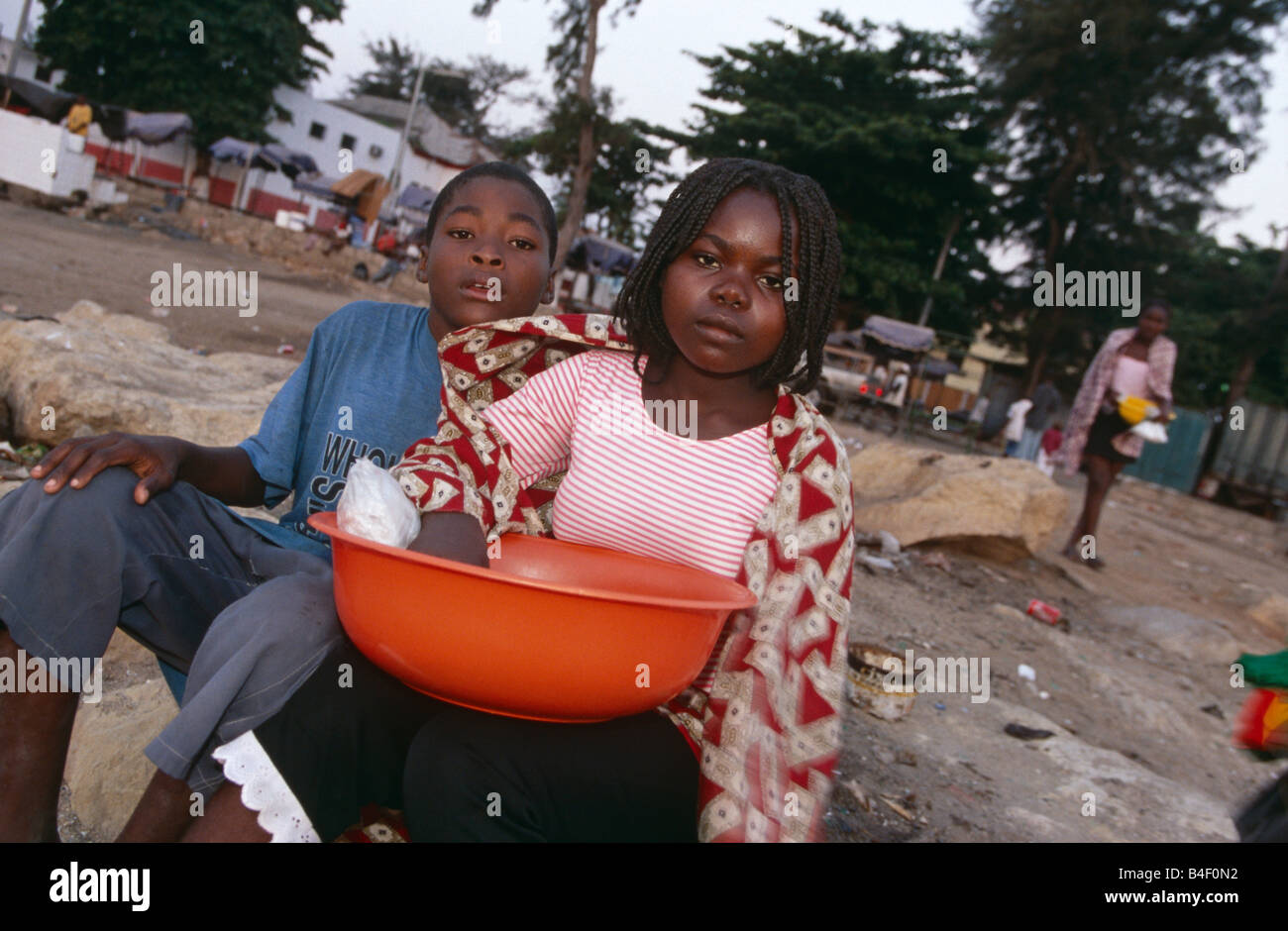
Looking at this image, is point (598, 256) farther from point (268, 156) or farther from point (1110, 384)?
point (1110, 384)

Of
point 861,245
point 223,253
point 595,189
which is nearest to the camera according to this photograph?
point 223,253

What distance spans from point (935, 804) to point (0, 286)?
28.6 ft

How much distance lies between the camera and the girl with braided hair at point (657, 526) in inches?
47.7

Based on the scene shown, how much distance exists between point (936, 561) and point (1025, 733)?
240 centimetres

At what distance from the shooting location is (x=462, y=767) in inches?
46.6

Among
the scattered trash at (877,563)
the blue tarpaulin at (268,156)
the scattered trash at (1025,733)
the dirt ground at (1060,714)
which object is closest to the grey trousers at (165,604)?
the dirt ground at (1060,714)

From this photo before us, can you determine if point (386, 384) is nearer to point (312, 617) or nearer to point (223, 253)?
point (312, 617)

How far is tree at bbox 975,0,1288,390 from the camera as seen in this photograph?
19.6 meters

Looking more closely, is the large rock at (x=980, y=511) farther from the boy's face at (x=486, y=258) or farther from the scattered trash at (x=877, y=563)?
the boy's face at (x=486, y=258)

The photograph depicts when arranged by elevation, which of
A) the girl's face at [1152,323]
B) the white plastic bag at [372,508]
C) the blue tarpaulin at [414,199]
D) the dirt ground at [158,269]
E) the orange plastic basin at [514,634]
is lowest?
the dirt ground at [158,269]

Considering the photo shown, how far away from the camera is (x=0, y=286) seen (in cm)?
770

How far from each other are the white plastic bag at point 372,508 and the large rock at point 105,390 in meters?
2.66

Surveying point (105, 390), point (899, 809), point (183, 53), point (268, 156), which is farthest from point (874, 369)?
point (183, 53)
